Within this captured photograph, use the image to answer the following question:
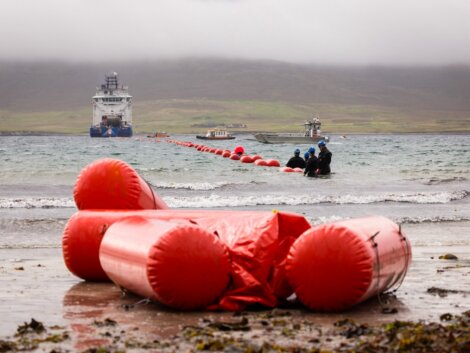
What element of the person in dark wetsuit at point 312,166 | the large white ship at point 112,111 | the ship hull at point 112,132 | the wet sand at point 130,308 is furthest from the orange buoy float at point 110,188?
the large white ship at point 112,111

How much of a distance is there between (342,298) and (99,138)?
12376 centimetres

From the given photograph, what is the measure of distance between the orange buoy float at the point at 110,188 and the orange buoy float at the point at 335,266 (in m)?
2.48

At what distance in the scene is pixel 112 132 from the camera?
125m

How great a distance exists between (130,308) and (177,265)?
772 millimetres

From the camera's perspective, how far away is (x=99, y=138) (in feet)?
427

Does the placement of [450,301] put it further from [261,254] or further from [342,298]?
[261,254]

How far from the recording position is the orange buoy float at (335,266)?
8047 mm

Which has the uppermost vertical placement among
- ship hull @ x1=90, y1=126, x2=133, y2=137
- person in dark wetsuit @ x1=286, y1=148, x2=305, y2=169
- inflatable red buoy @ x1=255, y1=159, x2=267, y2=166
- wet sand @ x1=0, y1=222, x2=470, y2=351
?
wet sand @ x1=0, y1=222, x2=470, y2=351

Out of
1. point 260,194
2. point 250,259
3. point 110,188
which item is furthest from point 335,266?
point 260,194

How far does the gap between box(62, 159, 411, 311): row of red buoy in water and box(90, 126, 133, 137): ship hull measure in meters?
116

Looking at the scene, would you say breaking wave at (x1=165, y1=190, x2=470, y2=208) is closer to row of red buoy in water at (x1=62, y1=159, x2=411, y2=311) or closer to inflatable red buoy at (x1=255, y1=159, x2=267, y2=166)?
row of red buoy in water at (x1=62, y1=159, x2=411, y2=311)

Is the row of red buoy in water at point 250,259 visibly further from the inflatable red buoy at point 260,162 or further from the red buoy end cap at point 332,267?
the inflatable red buoy at point 260,162

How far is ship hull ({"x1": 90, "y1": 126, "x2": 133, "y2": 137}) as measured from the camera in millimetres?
124250

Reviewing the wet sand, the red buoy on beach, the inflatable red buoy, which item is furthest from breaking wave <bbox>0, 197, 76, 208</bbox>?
the inflatable red buoy
